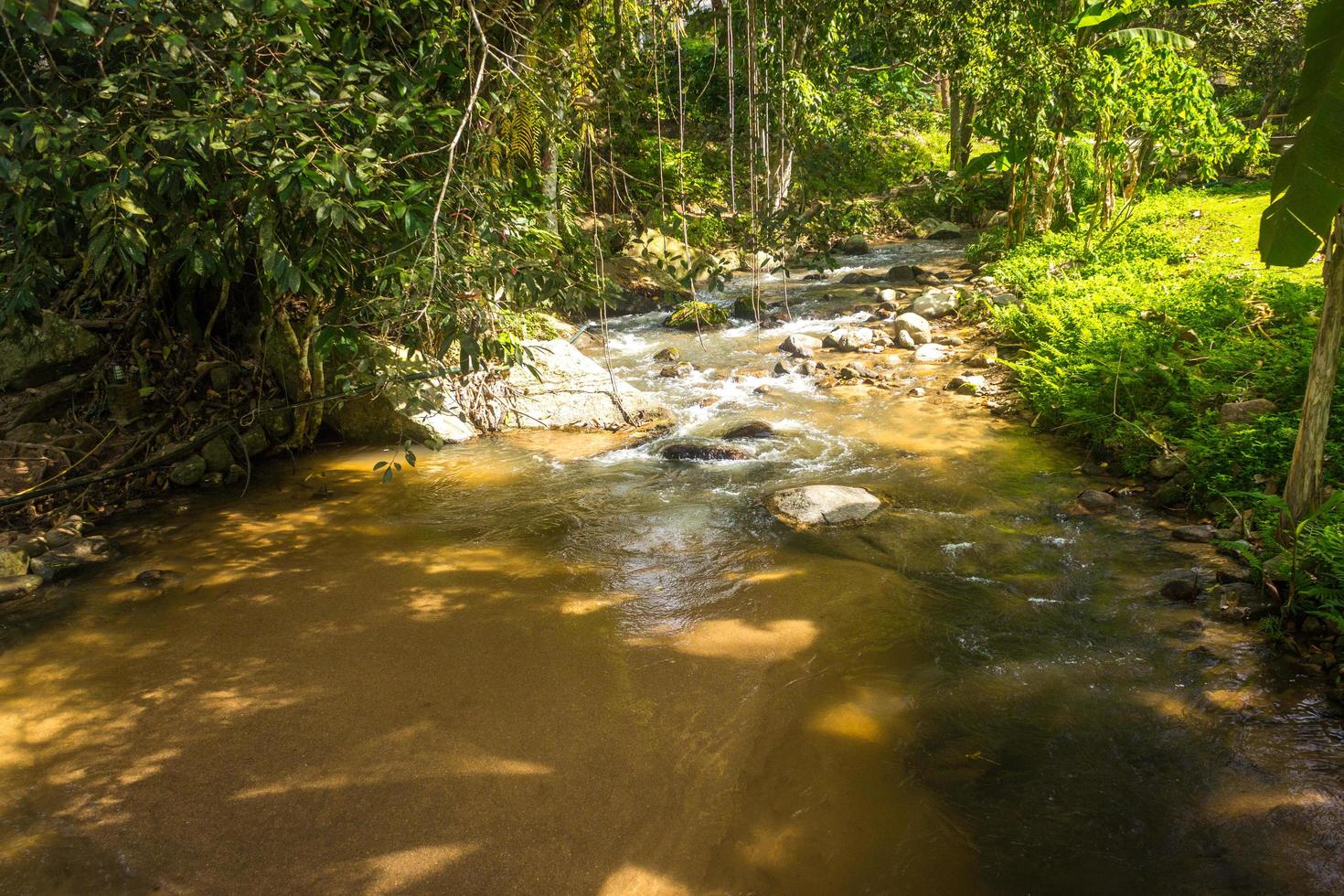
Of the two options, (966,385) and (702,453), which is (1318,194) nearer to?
(702,453)

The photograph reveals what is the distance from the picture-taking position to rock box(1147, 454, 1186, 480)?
550 centimetres

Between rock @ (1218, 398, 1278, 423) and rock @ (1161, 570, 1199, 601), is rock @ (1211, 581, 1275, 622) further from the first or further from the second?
rock @ (1218, 398, 1278, 423)

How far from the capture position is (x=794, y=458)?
6848mm

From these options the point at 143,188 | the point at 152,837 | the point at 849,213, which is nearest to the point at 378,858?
the point at 152,837

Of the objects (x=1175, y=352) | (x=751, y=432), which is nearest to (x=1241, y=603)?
(x=1175, y=352)

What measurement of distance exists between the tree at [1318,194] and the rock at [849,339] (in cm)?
628

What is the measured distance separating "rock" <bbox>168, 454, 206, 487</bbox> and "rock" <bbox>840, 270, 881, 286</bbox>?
10.6 metres

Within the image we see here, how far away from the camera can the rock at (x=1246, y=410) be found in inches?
211

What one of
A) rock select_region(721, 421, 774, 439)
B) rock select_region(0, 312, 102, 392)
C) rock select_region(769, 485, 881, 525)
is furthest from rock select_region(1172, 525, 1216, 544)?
rock select_region(0, 312, 102, 392)

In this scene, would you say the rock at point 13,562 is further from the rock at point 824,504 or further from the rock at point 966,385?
the rock at point 966,385

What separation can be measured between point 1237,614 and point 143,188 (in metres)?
5.58

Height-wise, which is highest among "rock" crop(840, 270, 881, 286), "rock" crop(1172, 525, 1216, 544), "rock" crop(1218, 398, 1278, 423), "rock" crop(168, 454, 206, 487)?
"rock" crop(840, 270, 881, 286)

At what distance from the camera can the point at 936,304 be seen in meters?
11.2

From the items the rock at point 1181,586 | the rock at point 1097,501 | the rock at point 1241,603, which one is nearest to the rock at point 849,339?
the rock at point 1097,501
